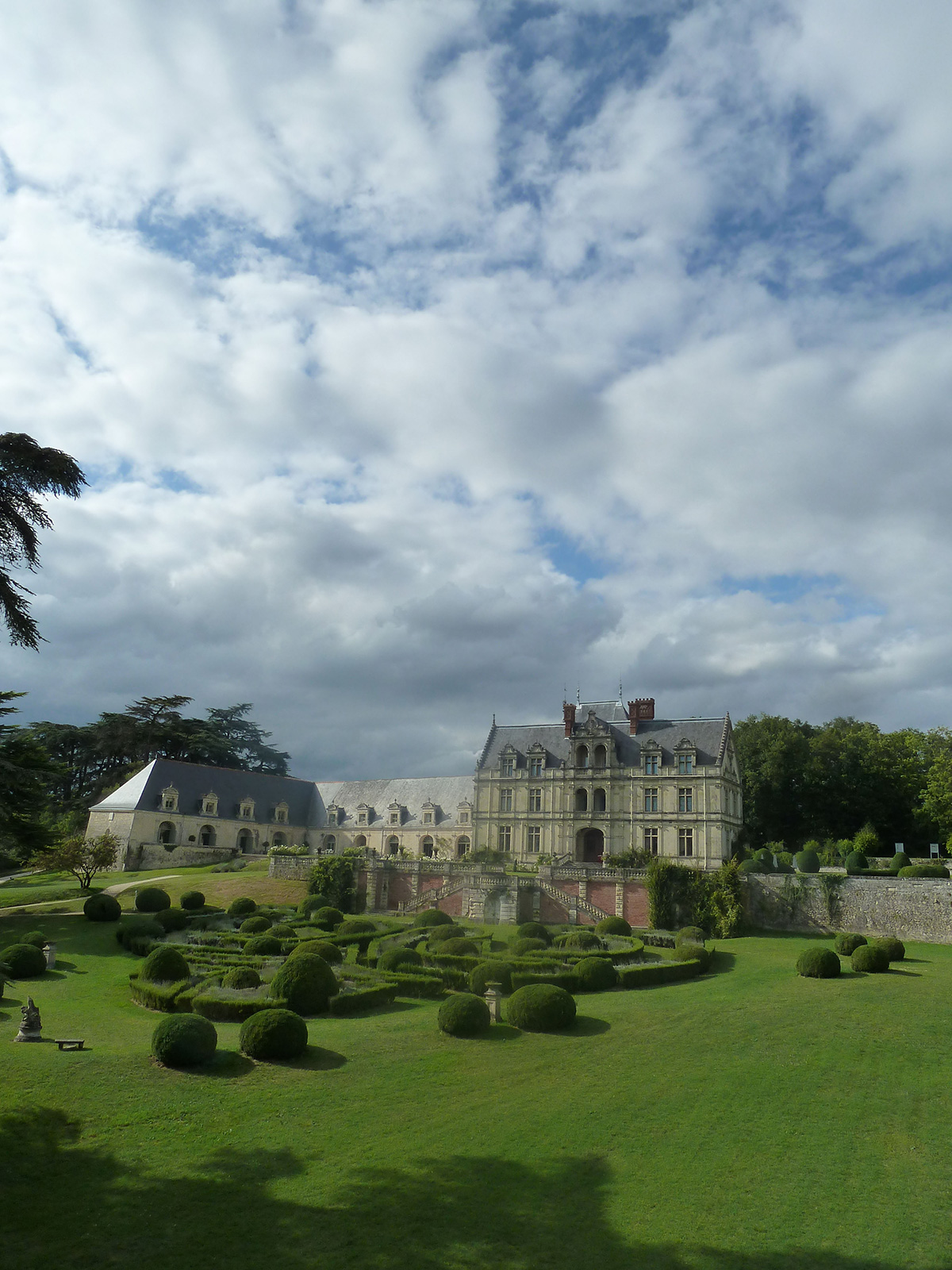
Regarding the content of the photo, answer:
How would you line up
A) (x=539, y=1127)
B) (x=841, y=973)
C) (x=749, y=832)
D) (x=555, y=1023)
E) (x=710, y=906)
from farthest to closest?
(x=749, y=832)
(x=710, y=906)
(x=841, y=973)
(x=555, y=1023)
(x=539, y=1127)

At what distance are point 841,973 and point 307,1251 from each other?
28.3 m

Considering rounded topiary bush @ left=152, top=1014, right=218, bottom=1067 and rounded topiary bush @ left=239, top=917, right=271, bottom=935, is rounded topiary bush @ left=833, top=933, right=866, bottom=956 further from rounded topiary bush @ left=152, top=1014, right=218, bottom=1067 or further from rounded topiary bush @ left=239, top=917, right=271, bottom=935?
rounded topiary bush @ left=152, top=1014, right=218, bottom=1067

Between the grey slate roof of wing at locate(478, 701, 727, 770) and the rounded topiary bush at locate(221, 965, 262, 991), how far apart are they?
35.4m

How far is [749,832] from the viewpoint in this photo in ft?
233

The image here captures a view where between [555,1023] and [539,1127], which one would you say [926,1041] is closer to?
[555,1023]

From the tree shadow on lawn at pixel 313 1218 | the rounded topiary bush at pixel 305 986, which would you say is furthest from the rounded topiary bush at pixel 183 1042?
the rounded topiary bush at pixel 305 986

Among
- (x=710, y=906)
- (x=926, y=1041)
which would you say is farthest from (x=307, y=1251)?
(x=710, y=906)

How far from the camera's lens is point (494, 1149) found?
58.4 ft

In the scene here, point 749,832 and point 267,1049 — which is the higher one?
point 749,832

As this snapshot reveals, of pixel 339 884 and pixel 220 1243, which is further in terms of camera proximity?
pixel 339 884

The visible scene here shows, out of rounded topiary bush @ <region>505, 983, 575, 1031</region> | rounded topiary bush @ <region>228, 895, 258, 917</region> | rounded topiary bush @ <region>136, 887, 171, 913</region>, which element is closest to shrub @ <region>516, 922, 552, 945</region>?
rounded topiary bush @ <region>505, 983, 575, 1031</region>

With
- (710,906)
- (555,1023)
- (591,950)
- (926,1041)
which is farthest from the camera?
(710,906)

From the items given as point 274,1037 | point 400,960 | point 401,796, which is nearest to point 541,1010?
point 274,1037

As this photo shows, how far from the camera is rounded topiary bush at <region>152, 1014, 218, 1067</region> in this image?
2130cm
